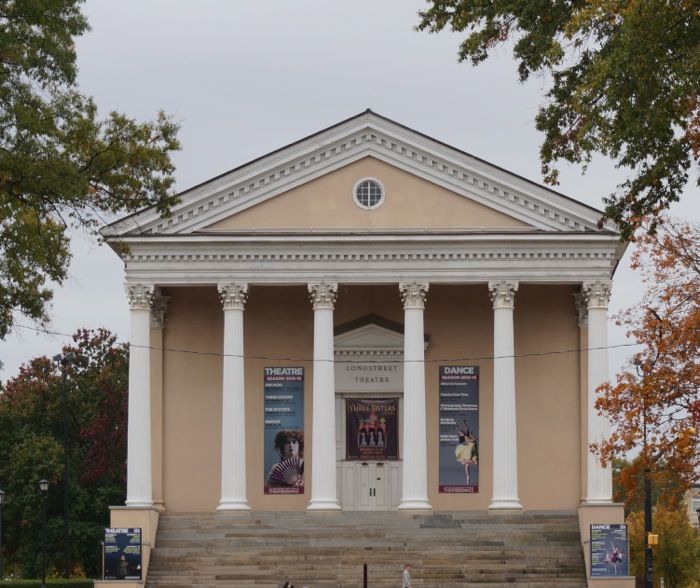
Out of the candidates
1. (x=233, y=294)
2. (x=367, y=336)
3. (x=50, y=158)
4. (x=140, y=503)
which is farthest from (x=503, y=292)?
(x=50, y=158)

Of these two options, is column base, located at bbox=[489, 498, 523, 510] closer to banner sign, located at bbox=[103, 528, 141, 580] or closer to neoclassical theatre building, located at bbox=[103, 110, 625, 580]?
neoclassical theatre building, located at bbox=[103, 110, 625, 580]

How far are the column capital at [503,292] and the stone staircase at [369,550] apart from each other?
21.7ft

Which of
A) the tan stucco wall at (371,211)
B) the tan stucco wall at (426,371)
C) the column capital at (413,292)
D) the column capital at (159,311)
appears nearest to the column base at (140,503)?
the tan stucco wall at (426,371)

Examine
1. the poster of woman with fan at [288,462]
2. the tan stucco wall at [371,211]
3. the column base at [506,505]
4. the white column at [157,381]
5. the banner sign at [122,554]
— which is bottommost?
the banner sign at [122,554]

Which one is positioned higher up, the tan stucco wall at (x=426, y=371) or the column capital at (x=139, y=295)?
the column capital at (x=139, y=295)

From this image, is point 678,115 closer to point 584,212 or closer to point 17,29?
point 17,29

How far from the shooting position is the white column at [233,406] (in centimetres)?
4944

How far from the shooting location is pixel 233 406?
163 feet

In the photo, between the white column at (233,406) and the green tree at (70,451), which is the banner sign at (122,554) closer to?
the white column at (233,406)

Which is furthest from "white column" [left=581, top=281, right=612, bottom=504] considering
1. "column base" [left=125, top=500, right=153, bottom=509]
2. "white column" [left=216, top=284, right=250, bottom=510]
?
"column base" [left=125, top=500, right=153, bottom=509]

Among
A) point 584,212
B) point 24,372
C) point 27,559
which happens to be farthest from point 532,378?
point 24,372

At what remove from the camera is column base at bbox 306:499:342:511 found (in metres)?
48.9

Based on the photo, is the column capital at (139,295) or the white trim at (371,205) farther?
the white trim at (371,205)

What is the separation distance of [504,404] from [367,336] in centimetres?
604
